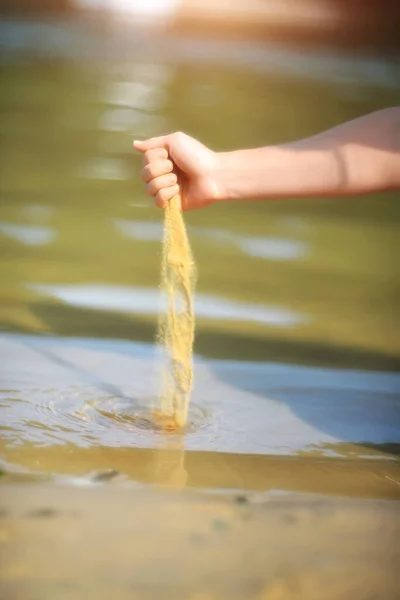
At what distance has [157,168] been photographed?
4.76ft

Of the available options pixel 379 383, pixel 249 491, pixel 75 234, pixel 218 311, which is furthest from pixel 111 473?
pixel 75 234

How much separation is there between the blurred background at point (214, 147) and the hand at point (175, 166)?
440mm

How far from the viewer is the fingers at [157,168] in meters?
1.45

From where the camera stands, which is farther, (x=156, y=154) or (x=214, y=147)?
(x=214, y=147)

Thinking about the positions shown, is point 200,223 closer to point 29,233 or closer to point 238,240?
point 238,240

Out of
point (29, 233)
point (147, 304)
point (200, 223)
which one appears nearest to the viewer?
point (147, 304)

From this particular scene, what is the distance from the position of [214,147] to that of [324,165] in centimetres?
127

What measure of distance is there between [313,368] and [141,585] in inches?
34.0

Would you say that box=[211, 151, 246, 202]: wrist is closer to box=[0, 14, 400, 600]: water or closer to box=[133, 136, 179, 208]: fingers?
box=[133, 136, 179, 208]: fingers

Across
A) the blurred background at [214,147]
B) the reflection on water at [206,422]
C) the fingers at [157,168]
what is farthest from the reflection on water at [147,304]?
the fingers at [157,168]

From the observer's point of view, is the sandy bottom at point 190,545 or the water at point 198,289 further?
the water at point 198,289

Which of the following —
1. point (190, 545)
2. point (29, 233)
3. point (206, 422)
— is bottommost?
point (190, 545)

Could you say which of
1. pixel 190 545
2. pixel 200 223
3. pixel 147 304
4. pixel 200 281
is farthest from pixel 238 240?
pixel 190 545

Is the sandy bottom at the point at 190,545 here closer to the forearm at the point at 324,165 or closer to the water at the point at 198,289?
the water at the point at 198,289
